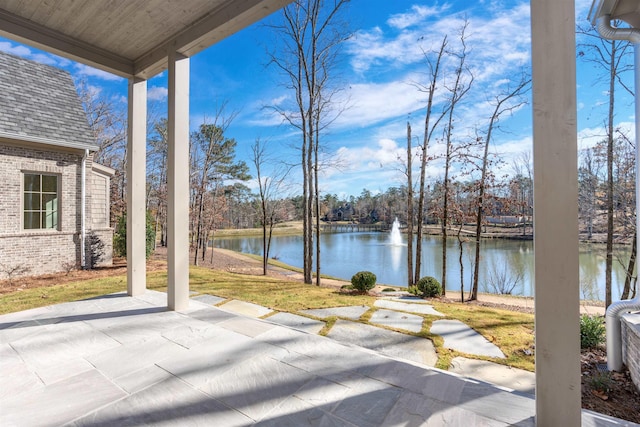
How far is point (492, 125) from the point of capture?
7.69 meters

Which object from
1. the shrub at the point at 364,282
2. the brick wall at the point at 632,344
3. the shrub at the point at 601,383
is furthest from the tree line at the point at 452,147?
the shrub at the point at 601,383

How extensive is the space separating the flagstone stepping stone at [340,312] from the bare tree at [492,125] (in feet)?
17.0

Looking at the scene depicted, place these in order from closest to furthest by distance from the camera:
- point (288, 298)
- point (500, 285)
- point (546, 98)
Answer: point (546, 98)
point (288, 298)
point (500, 285)

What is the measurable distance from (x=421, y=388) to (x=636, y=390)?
5.83 ft

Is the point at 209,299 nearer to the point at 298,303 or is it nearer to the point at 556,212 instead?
the point at 298,303

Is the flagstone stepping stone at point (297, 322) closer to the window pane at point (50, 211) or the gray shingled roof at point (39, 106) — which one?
the window pane at point (50, 211)

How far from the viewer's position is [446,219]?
7941 millimetres

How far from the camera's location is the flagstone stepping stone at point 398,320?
3.03 metres

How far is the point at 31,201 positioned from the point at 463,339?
8160mm

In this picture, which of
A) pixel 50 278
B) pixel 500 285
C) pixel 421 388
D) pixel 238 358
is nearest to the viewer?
pixel 421 388

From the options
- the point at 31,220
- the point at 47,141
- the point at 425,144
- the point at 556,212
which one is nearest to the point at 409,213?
the point at 425,144

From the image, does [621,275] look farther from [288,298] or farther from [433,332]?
[288,298]

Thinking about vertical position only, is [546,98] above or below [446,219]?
above

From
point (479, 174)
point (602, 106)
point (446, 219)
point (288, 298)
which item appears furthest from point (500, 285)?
point (288, 298)
